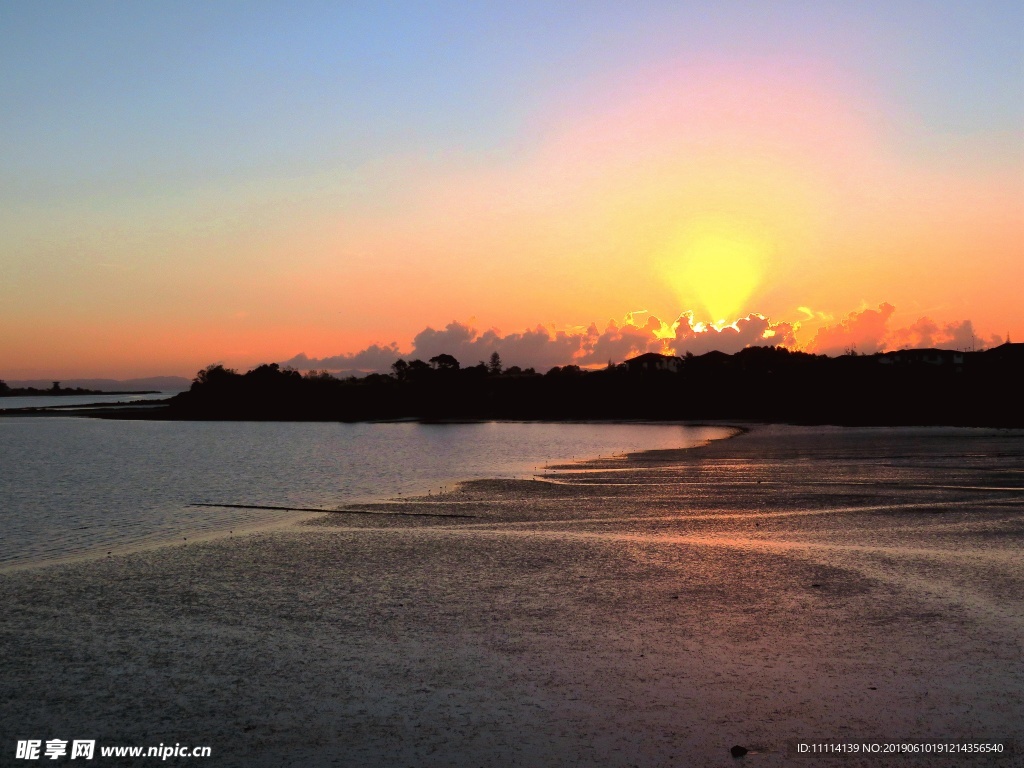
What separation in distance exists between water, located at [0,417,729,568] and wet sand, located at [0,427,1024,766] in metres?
→ 5.15

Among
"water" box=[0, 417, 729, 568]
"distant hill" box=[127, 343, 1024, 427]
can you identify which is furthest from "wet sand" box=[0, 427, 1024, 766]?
"distant hill" box=[127, 343, 1024, 427]

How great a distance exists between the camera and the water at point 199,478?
26.8 meters

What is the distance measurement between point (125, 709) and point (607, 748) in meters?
6.18

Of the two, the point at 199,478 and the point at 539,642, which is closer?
the point at 539,642

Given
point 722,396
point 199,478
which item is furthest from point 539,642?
point 722,396

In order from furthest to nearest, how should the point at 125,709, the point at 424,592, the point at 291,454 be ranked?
the point at 291,454 → the point at 424,592 → the point at 125,709

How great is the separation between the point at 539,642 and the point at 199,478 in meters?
37.3

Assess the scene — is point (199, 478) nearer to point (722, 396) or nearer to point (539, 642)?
point (539, 642)

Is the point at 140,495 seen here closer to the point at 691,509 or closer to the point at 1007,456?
the point at 691,509

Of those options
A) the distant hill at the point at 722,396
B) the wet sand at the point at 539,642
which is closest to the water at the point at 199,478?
the wet sand at the point at 539,642

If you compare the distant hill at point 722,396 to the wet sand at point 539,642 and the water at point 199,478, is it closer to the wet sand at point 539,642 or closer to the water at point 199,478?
the water at point 199,478

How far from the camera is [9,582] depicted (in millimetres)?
18500

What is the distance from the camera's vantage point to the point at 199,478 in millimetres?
46094

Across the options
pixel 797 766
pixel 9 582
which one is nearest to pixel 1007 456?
pixel 797 766
